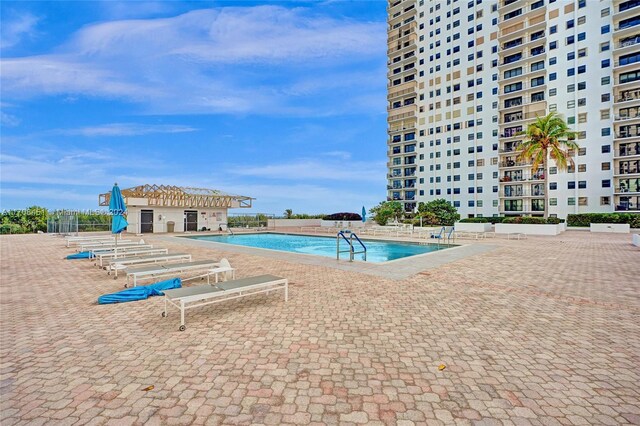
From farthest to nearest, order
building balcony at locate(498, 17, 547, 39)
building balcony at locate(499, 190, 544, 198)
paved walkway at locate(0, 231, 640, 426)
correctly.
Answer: building balcony at locate(498, 17, 547, 39)
building balcony at locate(499, 190, 544, 198)
paved walkway at locate(0, 231, 640, 426)

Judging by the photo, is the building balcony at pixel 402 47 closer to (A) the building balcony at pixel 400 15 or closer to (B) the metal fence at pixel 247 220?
(A) the building balcony at pixel 400 15

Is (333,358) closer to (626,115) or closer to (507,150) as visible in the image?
(507,150)

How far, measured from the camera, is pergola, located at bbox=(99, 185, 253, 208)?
92.0 feet

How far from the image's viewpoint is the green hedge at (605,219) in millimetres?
30281

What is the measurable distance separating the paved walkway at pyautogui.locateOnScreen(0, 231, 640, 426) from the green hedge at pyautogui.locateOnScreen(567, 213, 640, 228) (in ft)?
111

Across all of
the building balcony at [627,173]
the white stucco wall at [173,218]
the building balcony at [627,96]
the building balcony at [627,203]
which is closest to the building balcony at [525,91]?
the building balcony at [627,96]

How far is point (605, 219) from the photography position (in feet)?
103

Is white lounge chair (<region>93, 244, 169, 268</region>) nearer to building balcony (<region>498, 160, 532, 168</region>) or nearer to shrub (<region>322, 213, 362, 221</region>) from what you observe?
→ shrub (<region>322, 213, 362, 221</region>)

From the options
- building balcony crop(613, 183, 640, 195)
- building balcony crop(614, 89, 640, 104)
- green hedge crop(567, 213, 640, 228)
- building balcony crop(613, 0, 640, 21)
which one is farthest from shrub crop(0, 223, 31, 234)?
building balcony crop(613, 0, 640, 21)

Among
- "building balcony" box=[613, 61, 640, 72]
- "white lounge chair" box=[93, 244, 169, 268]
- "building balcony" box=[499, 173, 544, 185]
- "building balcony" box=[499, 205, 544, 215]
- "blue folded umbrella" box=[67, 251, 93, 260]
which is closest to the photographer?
"white lounge chair" box=[93, 244, 169, 268]

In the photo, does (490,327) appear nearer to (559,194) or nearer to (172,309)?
(172,309)

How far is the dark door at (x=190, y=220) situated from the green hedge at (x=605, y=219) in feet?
147

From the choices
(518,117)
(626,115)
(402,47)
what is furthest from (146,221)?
(626,115)

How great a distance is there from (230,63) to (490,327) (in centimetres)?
2731
